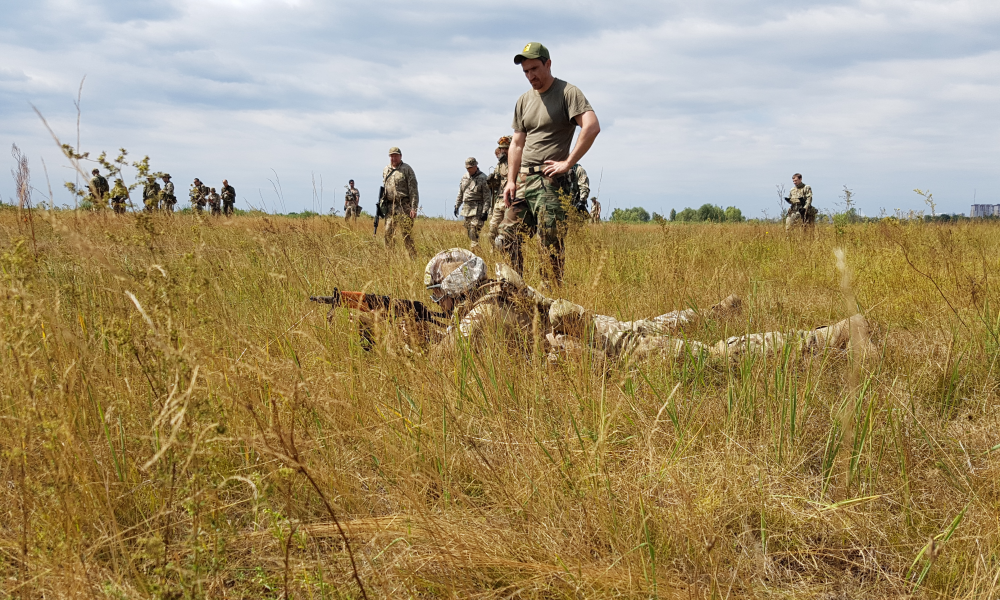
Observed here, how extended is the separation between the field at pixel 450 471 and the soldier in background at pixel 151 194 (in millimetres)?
84

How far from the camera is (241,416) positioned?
1.79 meters

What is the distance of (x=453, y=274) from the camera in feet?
8.44

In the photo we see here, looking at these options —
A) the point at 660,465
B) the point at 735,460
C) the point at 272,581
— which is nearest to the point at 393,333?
the point at 272,581

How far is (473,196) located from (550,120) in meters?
5.70

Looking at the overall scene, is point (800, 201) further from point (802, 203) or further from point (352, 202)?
point (352, 202)

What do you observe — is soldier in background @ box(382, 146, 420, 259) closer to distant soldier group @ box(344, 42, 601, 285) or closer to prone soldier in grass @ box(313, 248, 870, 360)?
distant soldier group @ box(344, 42, 601, 285)

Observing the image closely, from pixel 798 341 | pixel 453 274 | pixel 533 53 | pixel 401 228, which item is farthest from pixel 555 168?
pixel 798 341

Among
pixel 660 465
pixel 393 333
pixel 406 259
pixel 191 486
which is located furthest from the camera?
pixel 406 259

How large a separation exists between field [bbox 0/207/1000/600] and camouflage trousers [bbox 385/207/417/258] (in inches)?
53.2

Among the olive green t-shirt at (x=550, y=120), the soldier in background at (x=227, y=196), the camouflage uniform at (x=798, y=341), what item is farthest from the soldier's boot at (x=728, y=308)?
the soldier in background at (x=227, y=196)

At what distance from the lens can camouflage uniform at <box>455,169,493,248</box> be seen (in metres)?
9.40

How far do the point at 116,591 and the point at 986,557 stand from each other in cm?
175

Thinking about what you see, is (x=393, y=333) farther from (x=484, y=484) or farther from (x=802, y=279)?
(x=802, y=279)

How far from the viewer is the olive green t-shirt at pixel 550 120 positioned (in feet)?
12.1
